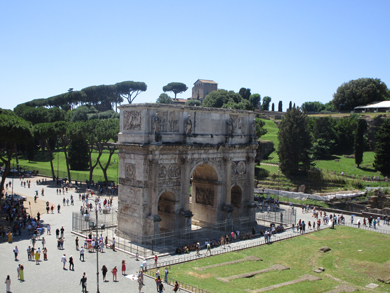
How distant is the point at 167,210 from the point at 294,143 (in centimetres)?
3739

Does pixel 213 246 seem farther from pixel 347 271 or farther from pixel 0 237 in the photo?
pixel 0 237

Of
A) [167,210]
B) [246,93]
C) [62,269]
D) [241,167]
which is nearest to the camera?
[62,269]

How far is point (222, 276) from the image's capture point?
28.2 metres

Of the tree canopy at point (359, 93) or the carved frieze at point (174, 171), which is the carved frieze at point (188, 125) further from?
the tree canopy at point (359, 93)

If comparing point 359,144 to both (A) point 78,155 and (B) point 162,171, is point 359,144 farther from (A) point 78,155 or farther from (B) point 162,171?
(A) point 78,155

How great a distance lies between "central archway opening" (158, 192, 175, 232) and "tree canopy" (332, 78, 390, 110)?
8767cm

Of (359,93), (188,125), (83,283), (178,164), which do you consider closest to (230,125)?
(188,125)

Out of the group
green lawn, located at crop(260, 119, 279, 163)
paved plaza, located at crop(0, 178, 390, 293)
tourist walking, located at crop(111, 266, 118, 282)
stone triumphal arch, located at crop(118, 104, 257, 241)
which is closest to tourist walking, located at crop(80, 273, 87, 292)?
paved plaza, located at crop(0, 178, 390, 293)

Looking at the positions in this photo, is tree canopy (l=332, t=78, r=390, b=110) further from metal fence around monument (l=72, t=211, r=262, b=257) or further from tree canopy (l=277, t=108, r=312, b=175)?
metal fence around monument (l=72, t=211, r=262, b=257)

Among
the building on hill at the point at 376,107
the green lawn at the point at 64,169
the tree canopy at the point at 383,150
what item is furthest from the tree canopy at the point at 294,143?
the building on hill at the point at 376,107

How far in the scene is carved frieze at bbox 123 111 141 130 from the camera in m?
35.0

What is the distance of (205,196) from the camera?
42188 millimetres

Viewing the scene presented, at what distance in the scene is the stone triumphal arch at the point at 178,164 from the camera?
3475 centimetres

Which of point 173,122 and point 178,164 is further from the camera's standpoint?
point 178,164
